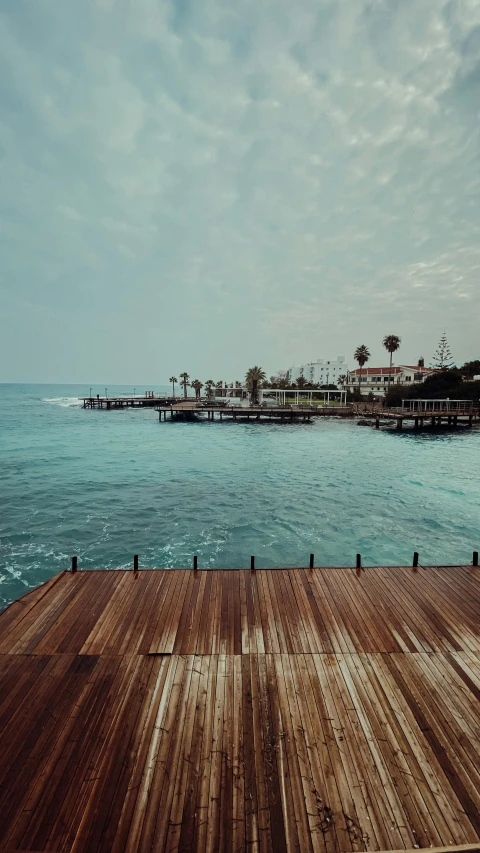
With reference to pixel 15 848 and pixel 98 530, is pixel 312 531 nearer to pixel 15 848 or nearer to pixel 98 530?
pixel 98 530

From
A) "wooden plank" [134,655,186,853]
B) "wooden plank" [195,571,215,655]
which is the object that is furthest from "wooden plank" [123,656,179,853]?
"wooden plank" [195,571,215,655]

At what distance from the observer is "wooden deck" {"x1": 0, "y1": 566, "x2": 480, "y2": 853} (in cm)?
378

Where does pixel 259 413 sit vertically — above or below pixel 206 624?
above

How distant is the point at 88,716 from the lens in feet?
16.3

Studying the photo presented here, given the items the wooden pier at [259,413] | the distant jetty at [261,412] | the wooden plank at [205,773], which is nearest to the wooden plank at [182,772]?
the wooden plank at [205,773]

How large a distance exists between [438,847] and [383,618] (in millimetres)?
4064

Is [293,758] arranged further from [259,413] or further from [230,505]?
[259,413]

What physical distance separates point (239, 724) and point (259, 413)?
2540 inches

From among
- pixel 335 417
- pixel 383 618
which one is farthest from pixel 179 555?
pixel 335 417

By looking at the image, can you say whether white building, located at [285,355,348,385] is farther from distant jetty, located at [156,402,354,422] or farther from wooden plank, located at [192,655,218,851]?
wooden plank, located at [192,655,218,851]

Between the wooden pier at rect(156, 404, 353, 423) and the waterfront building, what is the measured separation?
1152 inches

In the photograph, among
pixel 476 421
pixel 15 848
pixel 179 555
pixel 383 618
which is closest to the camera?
pixel 15 848

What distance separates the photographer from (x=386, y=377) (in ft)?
341

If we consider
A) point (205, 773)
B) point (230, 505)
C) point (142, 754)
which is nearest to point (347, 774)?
point (205, 773)
